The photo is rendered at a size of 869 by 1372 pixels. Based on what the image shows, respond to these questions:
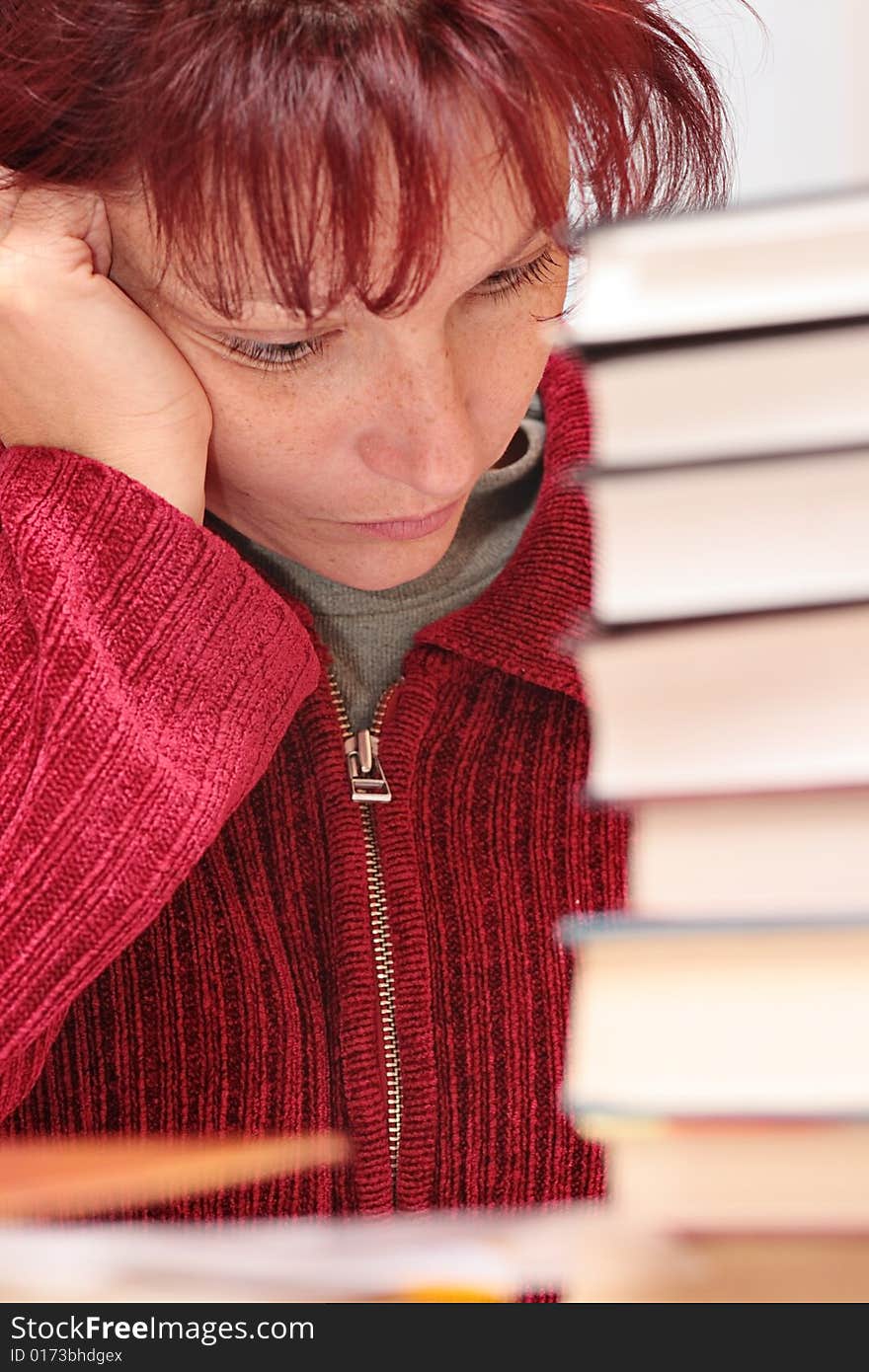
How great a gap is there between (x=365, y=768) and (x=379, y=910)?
0.08 m

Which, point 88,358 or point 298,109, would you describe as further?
point 88,358

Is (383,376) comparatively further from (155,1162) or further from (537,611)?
(155,1162)

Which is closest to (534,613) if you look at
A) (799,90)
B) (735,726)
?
(735,726)

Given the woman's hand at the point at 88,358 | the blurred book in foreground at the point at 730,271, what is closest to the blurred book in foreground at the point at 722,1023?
the blurred book in foreground at the point at 730,271

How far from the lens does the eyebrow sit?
0.64 metres

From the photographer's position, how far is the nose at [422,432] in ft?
2.23

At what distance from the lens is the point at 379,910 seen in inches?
32.1

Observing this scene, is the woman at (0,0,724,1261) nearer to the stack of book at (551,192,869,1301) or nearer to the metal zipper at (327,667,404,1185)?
the metal zipper at (327,667,404,1185)

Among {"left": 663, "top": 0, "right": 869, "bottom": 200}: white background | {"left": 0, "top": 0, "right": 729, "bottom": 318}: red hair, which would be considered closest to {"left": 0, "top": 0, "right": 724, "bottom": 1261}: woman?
{"left": 0, "top": 0, "right": 729, "bottom": 318}: red hair

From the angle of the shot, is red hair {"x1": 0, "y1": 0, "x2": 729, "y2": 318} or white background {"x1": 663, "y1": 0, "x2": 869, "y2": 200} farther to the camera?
white background {"x1": 663, "y1": 0, "x2": 869, "y2": 200}

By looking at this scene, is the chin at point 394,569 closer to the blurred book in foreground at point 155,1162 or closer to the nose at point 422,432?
the nose at point 422,432

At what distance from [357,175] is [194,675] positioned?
244 mm
